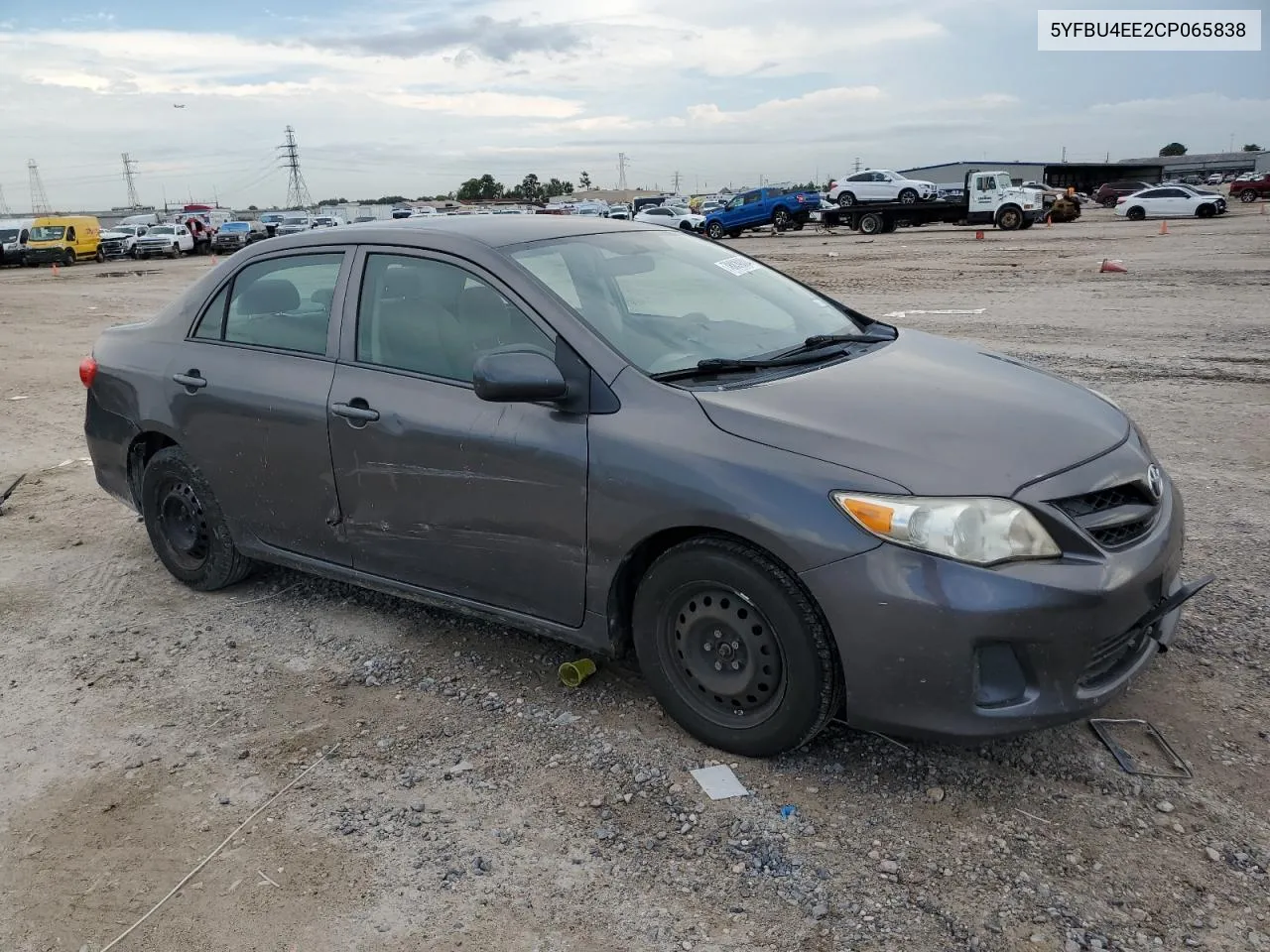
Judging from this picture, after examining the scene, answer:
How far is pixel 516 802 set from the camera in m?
3.12

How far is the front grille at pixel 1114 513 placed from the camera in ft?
9.43

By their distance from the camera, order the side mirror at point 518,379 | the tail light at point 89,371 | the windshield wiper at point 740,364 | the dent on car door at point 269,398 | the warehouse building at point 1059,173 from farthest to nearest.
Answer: the warehouse building at point 1059,173 → the tail light at point 89,371 → the dent on car door at point 269,398 → the windshield wiper at point 740,364 → the side mirror at point 518,379

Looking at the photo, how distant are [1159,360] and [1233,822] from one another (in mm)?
7719

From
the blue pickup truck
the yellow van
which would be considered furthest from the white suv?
the yellow van

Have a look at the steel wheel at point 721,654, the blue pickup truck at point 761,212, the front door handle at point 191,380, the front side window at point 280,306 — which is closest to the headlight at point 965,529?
the steel wheel at point 721,654

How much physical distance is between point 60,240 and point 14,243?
180 cm

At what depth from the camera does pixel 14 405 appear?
32.6 ft

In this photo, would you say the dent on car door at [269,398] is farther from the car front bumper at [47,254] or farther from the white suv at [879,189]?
the car front bumper at [47,254]

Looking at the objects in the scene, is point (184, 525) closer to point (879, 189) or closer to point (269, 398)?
point (269, 398)

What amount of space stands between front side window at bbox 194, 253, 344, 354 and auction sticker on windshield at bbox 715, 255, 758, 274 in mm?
1575

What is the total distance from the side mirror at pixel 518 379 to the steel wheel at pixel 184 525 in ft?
6.86

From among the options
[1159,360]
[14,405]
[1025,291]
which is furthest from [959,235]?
[14,405]

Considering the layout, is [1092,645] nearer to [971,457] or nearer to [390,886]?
[971,457]

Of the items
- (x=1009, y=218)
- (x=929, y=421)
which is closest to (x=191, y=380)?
(x=929, y=421)
